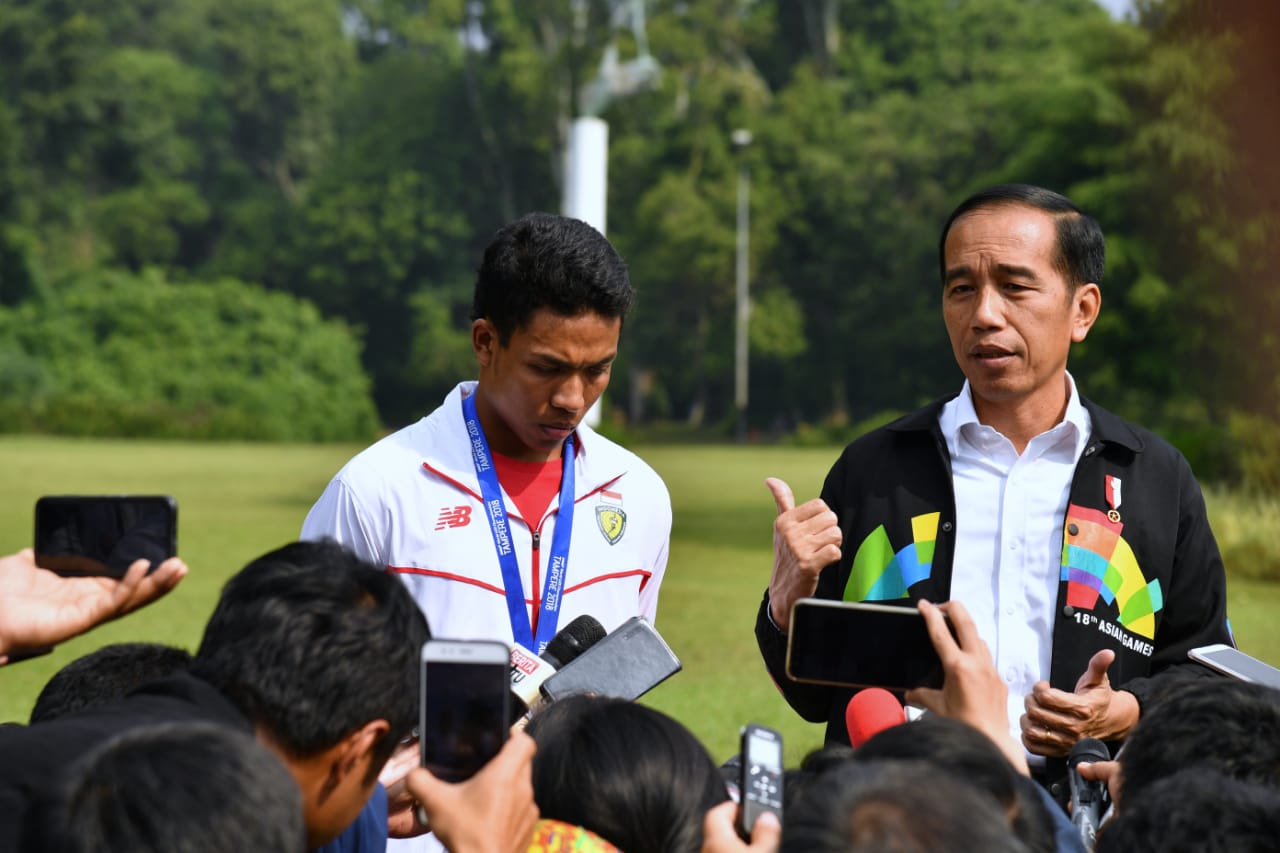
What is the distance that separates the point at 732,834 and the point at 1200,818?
66cm

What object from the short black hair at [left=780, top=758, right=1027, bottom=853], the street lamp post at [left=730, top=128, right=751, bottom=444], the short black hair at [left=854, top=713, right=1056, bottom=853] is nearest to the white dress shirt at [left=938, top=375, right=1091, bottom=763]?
the short black hair at [left=854, top=713, right=1056, bottom=853]

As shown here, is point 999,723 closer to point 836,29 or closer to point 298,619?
point 298,619

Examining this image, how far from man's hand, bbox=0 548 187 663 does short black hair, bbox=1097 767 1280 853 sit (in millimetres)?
1641

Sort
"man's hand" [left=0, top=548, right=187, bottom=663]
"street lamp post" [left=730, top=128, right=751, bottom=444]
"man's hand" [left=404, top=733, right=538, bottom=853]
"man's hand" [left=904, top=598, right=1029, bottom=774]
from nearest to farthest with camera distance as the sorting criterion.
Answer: "man's hand" [left=404, top=733, right=538, bottom=853], "man's hand" [left=904, top=598, right=1029, bottom=774], "man's hand" [left=0, top=548, right=187, bottom=663], "street lamp post" [left=730, top=128, right=751, bottom=444]

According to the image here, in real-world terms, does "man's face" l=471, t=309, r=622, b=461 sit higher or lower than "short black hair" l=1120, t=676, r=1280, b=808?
higher

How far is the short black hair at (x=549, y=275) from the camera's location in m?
3.76

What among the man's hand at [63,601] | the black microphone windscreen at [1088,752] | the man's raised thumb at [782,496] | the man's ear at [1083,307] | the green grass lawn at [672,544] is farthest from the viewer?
the green grass lawn at [672,544]

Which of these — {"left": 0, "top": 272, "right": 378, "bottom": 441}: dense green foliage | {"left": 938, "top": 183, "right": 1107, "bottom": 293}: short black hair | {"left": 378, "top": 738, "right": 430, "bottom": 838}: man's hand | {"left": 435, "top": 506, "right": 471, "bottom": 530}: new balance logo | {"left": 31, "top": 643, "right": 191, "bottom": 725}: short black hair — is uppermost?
{"left": 938, "top": 183, "right": 1107, "bottom": 293}: short black hair

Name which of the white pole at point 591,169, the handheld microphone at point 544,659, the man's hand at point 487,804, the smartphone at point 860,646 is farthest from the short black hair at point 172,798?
the white pole at point 591,169

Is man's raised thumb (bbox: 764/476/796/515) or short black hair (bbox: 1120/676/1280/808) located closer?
short black hair (bbox: 1120/676/1280/808)

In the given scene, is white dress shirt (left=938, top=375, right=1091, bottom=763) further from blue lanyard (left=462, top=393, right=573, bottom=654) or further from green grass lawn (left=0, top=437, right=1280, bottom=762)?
green grass lawn (left=0, top=437, right=1280, bottom=762)

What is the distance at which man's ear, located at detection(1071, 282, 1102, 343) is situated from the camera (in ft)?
12.5

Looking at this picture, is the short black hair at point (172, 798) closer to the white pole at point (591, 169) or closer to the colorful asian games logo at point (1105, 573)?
the colorful asian games logo at point (1105, 573)

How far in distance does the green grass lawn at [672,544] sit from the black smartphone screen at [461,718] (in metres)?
3.43
